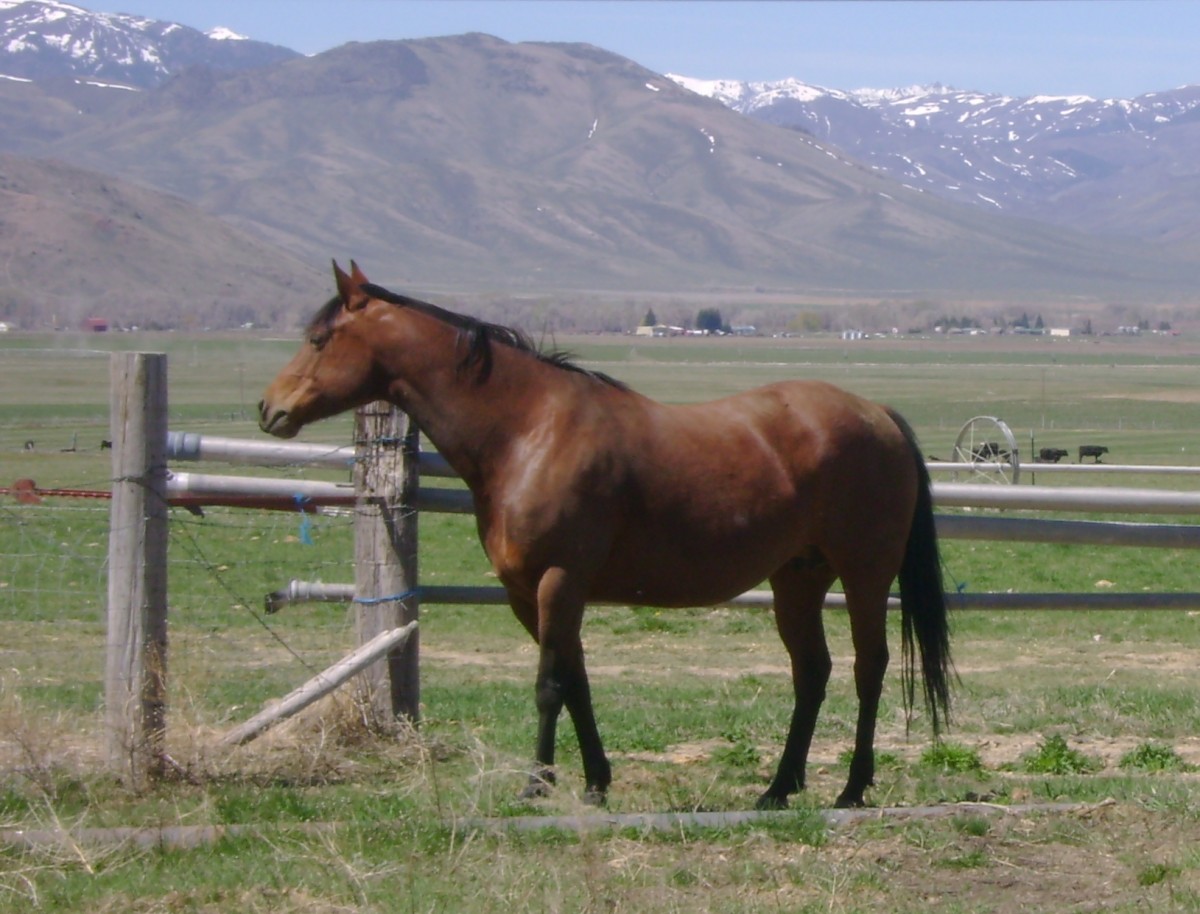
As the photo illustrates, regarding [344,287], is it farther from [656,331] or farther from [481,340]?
[656,331]

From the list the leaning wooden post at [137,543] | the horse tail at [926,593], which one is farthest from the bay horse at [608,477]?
the leaning wooden post at [137,543]

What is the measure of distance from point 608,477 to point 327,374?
1.24 metres

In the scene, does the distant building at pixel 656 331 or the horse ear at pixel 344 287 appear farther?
the distant building at pixel 656 331

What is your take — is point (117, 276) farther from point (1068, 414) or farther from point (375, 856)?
point (375, 856)

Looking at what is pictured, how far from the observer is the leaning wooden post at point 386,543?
7.45 m

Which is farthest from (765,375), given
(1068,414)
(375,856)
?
(375,856)

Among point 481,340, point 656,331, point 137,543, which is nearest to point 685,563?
point 481,340

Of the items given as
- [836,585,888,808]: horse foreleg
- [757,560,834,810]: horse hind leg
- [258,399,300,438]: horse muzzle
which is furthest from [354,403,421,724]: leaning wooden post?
[836,585,888,808]: horse foreleg

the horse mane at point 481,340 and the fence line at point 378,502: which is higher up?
the horse mane at point 481,340

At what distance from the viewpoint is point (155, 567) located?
671cm

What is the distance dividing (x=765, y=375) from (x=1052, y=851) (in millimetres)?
79641

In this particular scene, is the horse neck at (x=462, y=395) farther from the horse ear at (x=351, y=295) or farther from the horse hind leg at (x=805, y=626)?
the horse hind leg at (x=805, y=626)

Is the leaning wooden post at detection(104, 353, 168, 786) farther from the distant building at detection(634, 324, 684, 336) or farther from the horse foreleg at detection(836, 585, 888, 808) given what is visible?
the distant building at detection(634, 324, 684, 336)

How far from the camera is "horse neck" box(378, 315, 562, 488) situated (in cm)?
652
